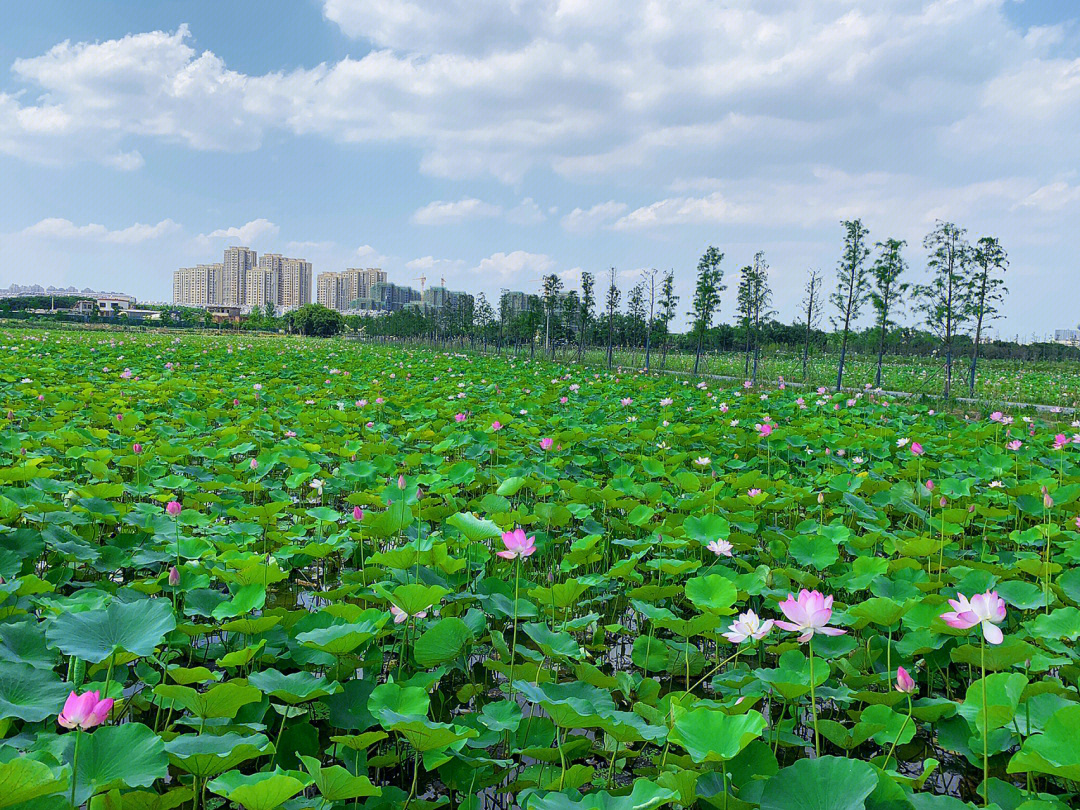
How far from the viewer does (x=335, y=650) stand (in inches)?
61.1

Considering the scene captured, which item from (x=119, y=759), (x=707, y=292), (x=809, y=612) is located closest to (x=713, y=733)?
(x=809, y=612)

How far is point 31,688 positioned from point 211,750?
55 centimetres

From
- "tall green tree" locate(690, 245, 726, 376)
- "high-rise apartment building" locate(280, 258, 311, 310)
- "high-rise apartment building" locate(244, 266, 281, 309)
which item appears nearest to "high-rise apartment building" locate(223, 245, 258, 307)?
"high-rise apartment building" locate(244, 266, 281, 309)

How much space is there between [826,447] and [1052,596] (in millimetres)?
3256

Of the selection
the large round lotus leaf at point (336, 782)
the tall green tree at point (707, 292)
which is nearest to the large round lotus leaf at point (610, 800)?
the large round lotus leaf at point (336, 782)

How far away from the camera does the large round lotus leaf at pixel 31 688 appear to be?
54.1 inches

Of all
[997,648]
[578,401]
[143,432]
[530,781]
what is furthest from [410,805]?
[578,401]

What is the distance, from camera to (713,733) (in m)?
1.23

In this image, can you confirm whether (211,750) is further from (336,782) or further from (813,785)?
(813,785)

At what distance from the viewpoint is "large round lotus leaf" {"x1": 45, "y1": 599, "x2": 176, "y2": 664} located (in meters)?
1.39

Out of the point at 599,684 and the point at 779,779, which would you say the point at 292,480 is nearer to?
the point at 599,684

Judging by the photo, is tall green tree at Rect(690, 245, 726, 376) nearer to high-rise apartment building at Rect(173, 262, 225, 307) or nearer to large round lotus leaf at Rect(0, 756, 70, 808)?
large round lotus leaf at Rect(0, 756, 70, 808)

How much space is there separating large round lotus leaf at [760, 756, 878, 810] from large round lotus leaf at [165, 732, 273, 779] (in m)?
0.91

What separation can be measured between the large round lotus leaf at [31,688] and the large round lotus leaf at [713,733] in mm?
1245
